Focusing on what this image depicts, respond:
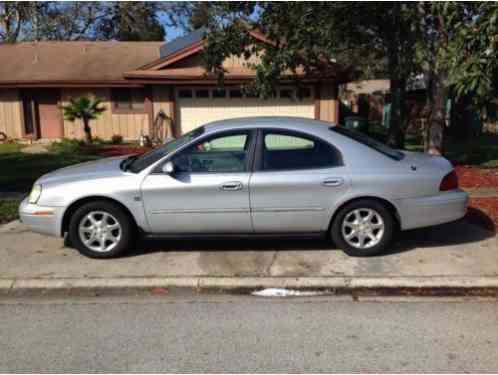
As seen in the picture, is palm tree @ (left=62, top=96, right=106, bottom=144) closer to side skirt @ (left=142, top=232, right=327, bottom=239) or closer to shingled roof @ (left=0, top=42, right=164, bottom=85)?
shingled roof @ (left=0, top=42, right=164, bottom=85)

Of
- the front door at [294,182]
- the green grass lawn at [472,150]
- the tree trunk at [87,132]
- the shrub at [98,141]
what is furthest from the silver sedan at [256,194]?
the shrub at [98,141]

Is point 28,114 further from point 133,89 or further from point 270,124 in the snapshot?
point 270,124

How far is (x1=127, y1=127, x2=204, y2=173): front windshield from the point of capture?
5414 millimetres

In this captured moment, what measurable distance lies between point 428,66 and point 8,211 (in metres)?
9.03

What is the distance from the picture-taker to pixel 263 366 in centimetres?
330

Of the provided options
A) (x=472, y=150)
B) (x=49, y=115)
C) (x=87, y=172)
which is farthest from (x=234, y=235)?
(x=49, y=115)

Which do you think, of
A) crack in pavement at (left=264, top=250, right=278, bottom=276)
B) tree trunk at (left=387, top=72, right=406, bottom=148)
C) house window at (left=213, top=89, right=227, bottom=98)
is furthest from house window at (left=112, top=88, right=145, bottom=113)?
crack in pavement at (left=264, top=250, right=278, bottom=276)

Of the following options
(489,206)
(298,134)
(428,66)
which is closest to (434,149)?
(428,66)

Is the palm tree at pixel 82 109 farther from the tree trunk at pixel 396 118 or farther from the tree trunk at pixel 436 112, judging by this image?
the tree trunk at pixel 436 112

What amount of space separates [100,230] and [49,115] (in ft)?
50.7

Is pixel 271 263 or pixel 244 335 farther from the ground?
pixel 271 263

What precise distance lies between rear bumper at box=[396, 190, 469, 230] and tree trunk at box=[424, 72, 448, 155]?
20.5 feet

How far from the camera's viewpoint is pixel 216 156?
541 centimetres

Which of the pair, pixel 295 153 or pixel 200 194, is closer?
pixel 200 194
